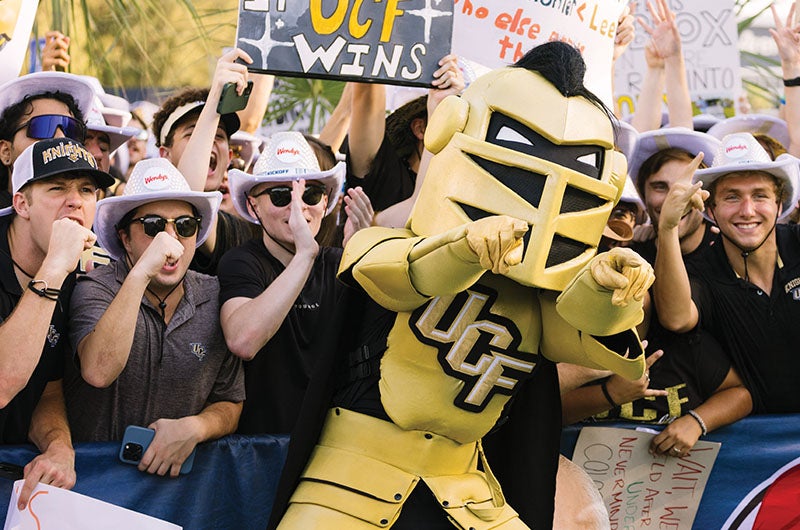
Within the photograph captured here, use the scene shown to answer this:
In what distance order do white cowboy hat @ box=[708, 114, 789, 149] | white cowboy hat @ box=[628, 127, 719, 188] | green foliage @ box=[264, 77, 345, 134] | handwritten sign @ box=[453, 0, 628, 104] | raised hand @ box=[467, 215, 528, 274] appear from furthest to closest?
1. green foliage @ box=[264, 77, 345, 134]
2. white cowboy hat @ box=[708, 114, 789, 149]
3. handwritten sign @ box=[453, 0, 628, 104]
4. white cowboy hat @ box=[628, 127, 719, 188]
5. raised hand @ box=[467, 215, 528, 274]

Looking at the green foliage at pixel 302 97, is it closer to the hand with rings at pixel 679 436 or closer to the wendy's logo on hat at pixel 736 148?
the wendy's logo on hat at pixel 736 148

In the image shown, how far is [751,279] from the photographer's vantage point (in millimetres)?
4934

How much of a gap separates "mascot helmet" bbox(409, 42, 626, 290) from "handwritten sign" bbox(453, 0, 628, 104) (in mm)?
1866

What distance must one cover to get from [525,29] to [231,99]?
1.60m

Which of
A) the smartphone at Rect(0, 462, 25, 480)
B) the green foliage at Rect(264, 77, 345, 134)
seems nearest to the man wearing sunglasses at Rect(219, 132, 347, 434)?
the smartphone at Rect(0, 462, 25, 480)

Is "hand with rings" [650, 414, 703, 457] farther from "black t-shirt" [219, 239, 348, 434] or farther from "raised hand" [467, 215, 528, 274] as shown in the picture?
"raised hand" [467, 215, 528, 274]

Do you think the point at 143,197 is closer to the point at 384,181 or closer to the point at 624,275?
the point at 384,181

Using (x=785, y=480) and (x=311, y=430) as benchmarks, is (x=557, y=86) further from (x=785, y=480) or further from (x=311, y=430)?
(x=785, y=480)

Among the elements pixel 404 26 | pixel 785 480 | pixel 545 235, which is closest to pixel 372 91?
pixel 404 26

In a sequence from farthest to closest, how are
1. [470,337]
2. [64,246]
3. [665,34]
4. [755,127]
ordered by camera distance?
[665,34], [755,127], [64,246], [470,337]

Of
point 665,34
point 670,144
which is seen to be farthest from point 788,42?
point 670,144

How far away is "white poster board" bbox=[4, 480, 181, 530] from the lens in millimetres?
3731

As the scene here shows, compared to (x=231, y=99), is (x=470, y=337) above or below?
below

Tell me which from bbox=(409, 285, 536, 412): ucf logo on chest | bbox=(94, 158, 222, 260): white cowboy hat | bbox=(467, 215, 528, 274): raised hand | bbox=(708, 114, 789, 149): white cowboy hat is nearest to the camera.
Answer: bbox=(467, 215, 528, 274): raised hand
